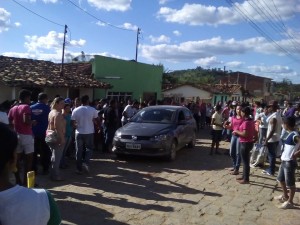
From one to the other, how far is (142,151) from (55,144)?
3.04 metres

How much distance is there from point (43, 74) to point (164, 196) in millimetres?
14692

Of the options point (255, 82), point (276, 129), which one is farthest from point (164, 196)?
point (255, 82)

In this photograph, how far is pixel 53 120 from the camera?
774 cm

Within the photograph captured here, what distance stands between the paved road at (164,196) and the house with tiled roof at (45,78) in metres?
8.85

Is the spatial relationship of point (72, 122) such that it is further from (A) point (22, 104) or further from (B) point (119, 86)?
(B) point (119, 86)

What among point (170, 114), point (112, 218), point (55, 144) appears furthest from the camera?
point (170, 114)

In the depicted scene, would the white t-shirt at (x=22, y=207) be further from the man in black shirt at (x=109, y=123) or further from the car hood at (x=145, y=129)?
the man in black shirt at (x=109, y=123)

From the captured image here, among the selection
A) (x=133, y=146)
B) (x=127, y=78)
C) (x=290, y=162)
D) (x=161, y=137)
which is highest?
(x=127, y=78)

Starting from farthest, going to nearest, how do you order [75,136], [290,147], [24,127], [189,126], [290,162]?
[189,126]
[75,136]
[24,127]
[290,147]
[290,162]

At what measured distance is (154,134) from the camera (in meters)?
10.2

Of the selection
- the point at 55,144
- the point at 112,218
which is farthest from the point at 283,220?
the point at 55,144

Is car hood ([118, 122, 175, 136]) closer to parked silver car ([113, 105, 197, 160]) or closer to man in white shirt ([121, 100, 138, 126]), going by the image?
parked silver car ([113, 105, 197, 160])

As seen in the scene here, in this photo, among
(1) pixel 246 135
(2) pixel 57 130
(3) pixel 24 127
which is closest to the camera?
(3) pixel 24 127

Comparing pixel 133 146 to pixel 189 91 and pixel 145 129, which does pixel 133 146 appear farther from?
pixel 189 91
